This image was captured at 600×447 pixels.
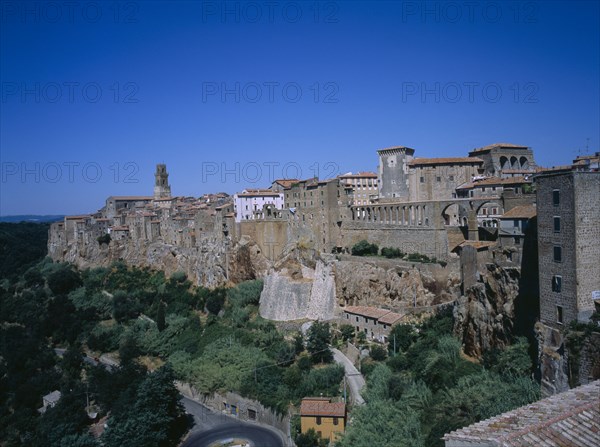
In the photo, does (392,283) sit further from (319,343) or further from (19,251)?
(19,251)

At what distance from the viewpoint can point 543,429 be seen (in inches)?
358

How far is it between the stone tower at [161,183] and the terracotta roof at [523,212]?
6870 cm

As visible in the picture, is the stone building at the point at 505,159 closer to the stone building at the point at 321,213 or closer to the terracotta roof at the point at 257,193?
the stone building at the point at 321,213

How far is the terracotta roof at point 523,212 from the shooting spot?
24859mm

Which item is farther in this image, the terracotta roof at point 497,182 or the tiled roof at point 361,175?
the tiled roof at point 361,175

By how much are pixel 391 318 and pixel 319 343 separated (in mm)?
4829

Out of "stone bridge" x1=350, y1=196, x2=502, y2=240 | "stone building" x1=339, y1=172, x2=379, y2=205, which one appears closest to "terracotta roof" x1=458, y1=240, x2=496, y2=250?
"stone bridge" x1=350, y1=196, x2=502, y2=240

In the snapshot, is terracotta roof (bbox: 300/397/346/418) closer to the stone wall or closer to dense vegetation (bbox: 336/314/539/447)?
dense vegetation (bbox: 336/314/539/447)

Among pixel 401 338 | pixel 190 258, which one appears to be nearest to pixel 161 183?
pixel 190 258

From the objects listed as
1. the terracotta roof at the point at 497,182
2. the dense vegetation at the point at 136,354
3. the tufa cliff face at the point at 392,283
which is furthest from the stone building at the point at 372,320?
the terracotta roof at the point at 497,182

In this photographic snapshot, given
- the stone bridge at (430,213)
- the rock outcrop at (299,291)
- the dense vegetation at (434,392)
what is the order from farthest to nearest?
the rock outcrop at (299,291) < the stone bridge at (430,213) < the dense vegetation at (434,392)

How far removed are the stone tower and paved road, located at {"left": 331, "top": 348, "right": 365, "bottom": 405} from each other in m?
62.4

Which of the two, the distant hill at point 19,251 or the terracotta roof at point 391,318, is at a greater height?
the distant hill at point 19,251

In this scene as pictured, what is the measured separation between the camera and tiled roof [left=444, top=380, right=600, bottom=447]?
8.81 meters
